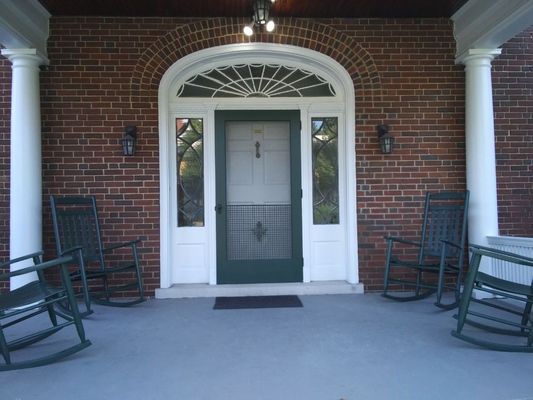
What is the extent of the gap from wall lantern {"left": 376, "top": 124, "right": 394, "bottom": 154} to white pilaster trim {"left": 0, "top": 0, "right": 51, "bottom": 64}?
12.2ft

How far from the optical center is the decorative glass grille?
17.9ft

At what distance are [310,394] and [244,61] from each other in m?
3.88

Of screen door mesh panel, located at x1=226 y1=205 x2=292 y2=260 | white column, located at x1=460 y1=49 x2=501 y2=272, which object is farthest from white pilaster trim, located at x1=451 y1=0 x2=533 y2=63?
screen door mesh panel, located at x1=226 y1=205 x2=292 y2=260

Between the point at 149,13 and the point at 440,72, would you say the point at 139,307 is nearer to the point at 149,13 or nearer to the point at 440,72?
the point at 149,13

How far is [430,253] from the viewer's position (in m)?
5.01

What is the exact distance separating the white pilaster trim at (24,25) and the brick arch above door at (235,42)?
39.5 inches

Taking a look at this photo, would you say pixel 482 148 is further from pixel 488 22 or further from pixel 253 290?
pixel 253 290

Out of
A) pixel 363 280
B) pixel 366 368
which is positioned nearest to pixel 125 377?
pixel 366 368

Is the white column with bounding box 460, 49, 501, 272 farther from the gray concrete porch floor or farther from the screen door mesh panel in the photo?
the screen door mesh panel

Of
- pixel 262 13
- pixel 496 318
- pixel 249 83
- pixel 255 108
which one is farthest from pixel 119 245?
pixel 496 318

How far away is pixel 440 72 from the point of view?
212 inches

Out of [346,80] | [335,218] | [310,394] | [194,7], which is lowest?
[310,394]

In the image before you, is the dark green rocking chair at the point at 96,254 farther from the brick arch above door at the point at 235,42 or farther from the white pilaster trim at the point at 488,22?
the white pilaster trim at the point at 488,22

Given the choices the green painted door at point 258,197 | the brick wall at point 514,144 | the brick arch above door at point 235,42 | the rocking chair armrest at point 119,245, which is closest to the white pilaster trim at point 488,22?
the brick wall at point 514,144
